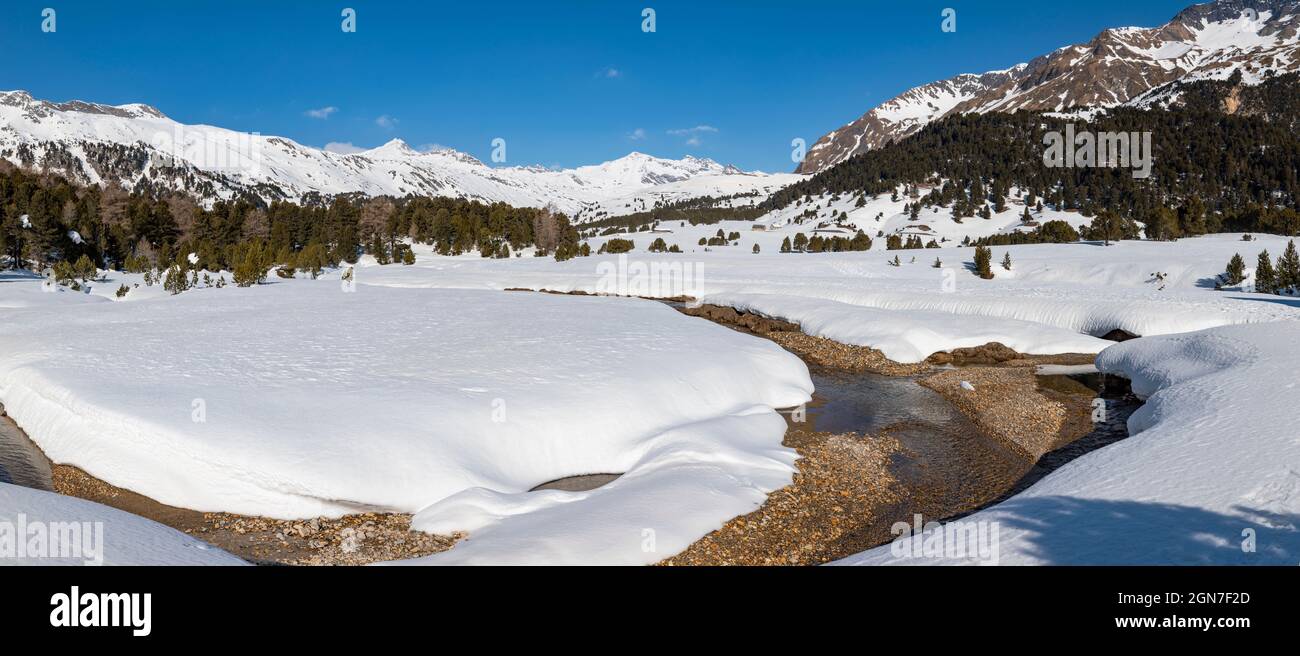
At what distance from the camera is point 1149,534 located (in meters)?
7.79

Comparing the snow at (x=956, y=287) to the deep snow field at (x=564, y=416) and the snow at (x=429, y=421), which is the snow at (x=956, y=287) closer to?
the deep snow field at (x=564, y=416)

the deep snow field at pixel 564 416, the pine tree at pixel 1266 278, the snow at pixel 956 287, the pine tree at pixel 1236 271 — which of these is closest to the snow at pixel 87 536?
the deep snow field at pixel 564 416

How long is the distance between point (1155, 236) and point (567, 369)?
70.9 meters

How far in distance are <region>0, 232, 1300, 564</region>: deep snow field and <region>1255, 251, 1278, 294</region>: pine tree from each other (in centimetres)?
449

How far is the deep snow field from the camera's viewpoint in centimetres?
943

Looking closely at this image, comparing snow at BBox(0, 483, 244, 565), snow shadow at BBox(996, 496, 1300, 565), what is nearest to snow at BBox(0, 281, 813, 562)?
snow at BBox(0, 483, 244, 565)

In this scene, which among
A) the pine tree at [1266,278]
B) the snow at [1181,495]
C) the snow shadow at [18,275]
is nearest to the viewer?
the snow at [1181,495]

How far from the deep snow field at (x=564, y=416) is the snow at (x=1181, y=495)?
0.17ft

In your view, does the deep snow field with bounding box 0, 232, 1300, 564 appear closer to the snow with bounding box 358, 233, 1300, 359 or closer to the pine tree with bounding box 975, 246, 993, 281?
the snow with bounding box 358, 233, 1300, 359

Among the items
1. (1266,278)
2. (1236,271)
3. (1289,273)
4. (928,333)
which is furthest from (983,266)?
(928,333)

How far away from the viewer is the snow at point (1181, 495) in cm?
739
